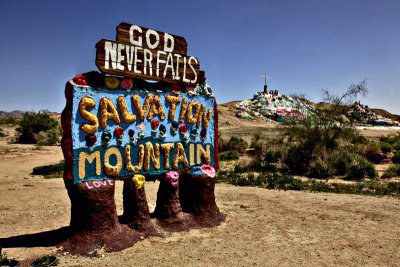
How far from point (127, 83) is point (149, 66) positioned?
0.50m

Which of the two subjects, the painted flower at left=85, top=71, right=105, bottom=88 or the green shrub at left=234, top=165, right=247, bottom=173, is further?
the green shrub at left=234, top=165, right=247, bottom=173

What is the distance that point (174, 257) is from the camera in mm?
4738

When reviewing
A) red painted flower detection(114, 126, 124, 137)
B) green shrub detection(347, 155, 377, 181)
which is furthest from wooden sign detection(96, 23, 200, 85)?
green shrub detection(347, 155, 377, 181)

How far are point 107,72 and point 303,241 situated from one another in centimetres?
427

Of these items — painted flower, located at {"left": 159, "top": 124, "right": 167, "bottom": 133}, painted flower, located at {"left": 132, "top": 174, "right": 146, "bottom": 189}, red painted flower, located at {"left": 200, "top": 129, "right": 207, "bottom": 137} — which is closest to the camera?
painted flower, located at {"left": 132, "top": 174, "right": 146, "bottom": 189}

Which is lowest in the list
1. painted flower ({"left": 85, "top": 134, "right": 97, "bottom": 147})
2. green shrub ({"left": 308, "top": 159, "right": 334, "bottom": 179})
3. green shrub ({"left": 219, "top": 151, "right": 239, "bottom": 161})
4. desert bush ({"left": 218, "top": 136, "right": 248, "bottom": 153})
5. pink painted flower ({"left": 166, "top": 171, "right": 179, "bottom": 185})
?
green shrub ({"left": 308, "top": 159, "right": 334, "bottom": 179})

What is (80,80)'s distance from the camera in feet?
15.5

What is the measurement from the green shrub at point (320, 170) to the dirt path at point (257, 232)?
3436 millimetres

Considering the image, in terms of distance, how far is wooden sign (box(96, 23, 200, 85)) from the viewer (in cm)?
496

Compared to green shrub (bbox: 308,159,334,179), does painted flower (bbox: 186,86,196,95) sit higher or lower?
higher

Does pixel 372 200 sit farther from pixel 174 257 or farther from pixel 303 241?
pixel 174 257

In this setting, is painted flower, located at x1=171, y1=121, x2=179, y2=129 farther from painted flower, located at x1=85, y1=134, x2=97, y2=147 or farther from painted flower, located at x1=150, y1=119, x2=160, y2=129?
painted flower, located at x1=85, y1=134, x2=97, y2=147

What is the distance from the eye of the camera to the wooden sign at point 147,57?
4961mm

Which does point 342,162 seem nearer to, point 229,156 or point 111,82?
point 229,156
